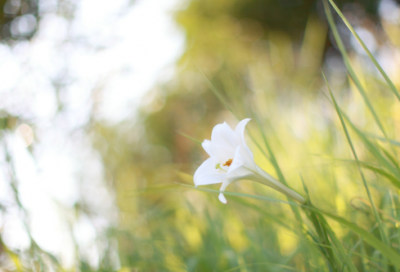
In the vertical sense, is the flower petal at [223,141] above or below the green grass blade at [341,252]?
above

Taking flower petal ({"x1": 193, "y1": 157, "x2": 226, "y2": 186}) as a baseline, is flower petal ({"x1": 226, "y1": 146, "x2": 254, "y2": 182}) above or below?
above

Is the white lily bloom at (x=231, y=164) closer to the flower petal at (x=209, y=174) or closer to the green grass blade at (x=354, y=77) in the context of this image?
the flower petal at (x=209, y=174)

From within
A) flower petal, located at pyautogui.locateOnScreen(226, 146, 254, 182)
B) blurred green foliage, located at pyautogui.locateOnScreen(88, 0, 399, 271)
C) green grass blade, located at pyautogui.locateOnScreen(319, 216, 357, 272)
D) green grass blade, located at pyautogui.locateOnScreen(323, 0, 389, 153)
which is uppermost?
green grass blade, located at pyautogui.locateOnScreen(323, 0, 389, 153)

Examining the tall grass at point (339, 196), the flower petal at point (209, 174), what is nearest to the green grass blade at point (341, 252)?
the tall grass at point (339, 196)

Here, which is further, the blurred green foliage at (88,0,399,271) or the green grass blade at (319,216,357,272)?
the blurred green foliage at (88,0,399,271)

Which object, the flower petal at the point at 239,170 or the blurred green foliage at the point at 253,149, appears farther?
the blurred green foliage at the point at 253,149

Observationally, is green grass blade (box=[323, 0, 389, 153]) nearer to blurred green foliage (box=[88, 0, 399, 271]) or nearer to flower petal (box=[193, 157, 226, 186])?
blurred green foliage (box=[88, 0, 399, 271])

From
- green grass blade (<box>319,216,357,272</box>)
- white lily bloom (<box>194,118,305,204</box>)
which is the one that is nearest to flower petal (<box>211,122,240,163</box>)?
white lily bloom (<box>194,118,305,204</box>)

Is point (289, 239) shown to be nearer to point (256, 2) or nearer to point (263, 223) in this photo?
A: point (263, 223)

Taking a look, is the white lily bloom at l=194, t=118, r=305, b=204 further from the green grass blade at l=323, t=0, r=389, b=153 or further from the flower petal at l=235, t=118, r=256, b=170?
the green grass blade at l=323, t=0, r=389, b=153

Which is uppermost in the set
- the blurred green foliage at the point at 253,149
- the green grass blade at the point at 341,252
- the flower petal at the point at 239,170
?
the flower petal at the point at 239,170
